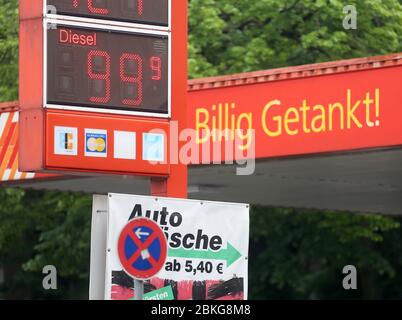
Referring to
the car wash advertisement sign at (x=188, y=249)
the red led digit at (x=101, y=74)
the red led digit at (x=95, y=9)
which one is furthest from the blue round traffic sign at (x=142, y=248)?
the red led digit at (x=95, y=9)

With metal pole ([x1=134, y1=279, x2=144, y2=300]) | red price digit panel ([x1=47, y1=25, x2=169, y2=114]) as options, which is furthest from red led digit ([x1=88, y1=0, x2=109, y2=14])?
metal pole ([x1=134, y1=279, x2=144, y2=300])

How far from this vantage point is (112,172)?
495 inches

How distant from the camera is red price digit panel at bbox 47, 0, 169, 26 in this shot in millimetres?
12477

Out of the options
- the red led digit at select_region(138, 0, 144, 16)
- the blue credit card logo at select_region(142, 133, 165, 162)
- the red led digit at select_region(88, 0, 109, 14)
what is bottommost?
the blue credit card logo at select_region(142, 133, 165, 162)

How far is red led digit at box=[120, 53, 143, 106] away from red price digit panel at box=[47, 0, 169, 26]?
363mm

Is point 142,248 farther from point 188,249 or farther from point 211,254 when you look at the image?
point 211,254

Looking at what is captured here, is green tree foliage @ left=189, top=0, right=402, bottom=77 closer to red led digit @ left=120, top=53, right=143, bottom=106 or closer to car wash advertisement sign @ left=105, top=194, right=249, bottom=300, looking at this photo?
red led digit @ left=120, top=53, right=143, bottom=106

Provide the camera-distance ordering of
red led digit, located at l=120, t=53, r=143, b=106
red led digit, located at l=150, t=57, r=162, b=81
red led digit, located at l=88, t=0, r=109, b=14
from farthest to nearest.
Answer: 1. red led digit, located at l=150, t=57, r=162, b=81
2. red led digit, located at l=120, t=53, r=143, b=106
3. red led digit, located at l=88, t=0, r=109, b=14

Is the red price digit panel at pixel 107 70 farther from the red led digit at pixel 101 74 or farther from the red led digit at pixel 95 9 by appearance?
the red led digit at pixel 95 9

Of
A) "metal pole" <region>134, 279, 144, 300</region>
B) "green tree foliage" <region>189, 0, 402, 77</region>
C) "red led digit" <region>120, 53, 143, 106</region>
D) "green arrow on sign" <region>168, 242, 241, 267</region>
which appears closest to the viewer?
"metal pole" <region>134, 279, 144, 300</region>

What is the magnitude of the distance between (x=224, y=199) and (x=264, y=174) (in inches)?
175

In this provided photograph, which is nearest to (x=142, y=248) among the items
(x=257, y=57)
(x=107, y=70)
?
(x=107, y=70)

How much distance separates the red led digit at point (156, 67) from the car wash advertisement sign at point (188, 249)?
2557 mm
